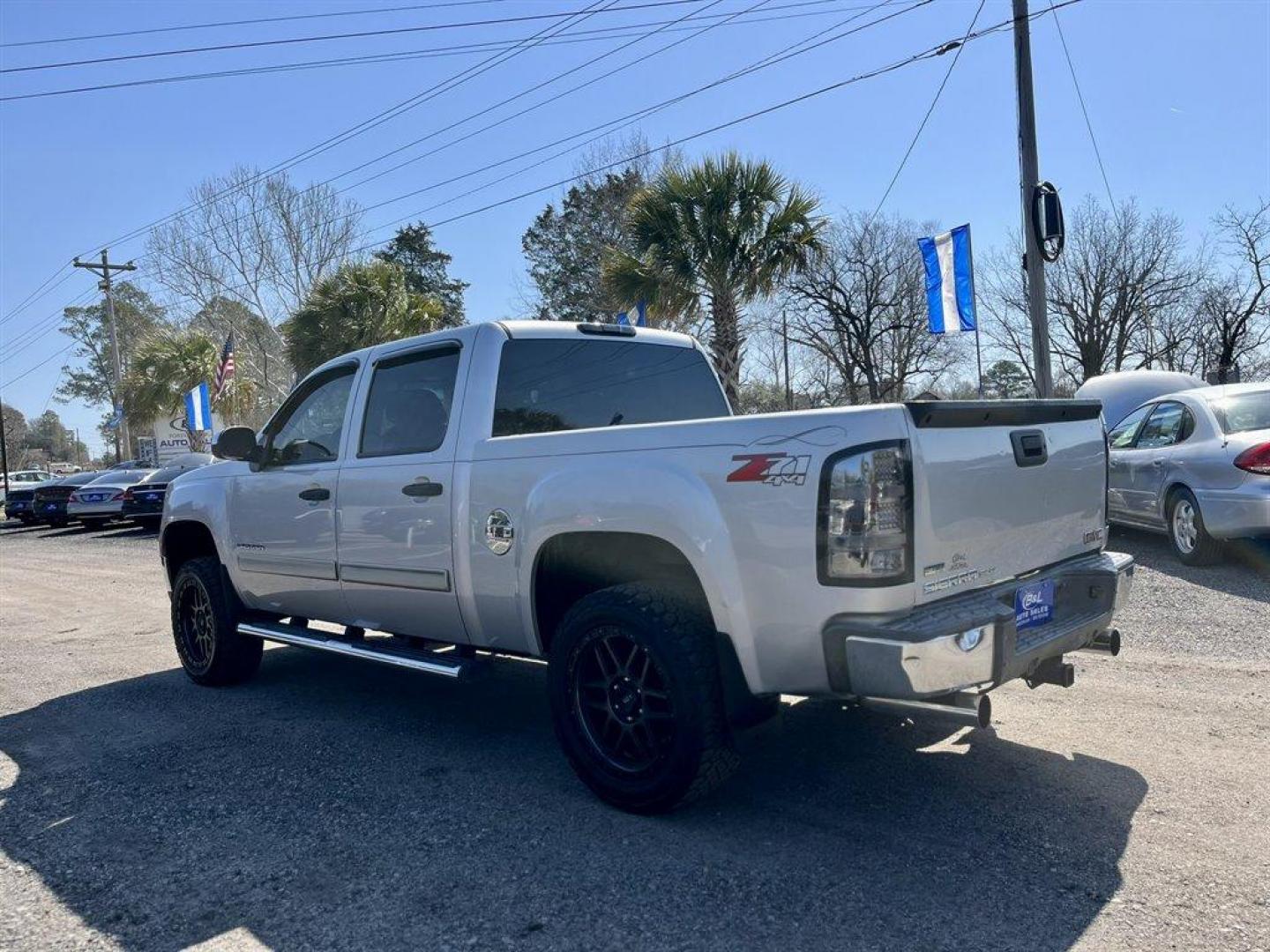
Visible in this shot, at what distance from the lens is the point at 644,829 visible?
3.55 m

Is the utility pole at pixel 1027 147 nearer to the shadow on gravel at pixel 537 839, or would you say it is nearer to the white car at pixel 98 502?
the shadow on gravel at pixel 537 839

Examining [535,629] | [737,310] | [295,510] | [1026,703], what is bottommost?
[1026,703]

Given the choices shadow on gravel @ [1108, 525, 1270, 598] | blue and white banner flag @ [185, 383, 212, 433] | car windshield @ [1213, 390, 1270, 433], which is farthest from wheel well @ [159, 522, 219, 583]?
blue and white banner flag @ [185, 383, 212, 433]

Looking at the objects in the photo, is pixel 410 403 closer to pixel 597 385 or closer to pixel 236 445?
pixel 597 385

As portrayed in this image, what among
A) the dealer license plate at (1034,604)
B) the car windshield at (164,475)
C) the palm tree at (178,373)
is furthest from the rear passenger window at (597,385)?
the palm tree at (178,373)

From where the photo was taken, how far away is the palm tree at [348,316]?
76.0ft

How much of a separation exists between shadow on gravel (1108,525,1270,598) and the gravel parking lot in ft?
5.78

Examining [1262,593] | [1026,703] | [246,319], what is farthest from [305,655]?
[246,319]

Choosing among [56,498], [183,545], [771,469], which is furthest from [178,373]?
[771,469]

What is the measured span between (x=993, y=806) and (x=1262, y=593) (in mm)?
4702

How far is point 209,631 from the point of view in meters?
6.06

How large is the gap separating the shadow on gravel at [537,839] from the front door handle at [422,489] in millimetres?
1224

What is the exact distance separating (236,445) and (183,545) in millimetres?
1593

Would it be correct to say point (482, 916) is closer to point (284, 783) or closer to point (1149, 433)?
point (284, 783)
